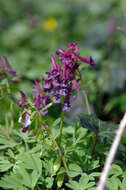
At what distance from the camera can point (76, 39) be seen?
7.04m

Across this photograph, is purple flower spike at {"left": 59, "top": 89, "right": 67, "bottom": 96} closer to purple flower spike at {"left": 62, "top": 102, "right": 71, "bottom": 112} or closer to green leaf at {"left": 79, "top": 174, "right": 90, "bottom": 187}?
purple flower spike at {"left": 62, "top": 102, "right": 71, "bottom": 112}

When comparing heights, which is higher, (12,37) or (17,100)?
(12,37)

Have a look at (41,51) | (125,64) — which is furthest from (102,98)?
(41,51)

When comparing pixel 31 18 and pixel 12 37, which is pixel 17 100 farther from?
pixel 31 18

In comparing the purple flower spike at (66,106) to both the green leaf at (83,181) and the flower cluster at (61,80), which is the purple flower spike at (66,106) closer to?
the flower cluster at (61,80)

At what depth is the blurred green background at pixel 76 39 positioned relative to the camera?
395 cm

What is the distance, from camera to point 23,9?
373 inches

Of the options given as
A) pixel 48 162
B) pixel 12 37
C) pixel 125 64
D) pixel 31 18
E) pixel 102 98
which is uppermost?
pixel 31 18

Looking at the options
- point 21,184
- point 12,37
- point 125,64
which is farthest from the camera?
point 12,37

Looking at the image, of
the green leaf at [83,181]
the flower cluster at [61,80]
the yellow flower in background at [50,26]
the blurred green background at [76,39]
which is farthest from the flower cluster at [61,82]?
the yellow flower in background at [50,26]

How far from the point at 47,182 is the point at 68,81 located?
59 cm

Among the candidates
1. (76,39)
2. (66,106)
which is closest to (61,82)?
(66,106)

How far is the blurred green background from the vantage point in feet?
13.0

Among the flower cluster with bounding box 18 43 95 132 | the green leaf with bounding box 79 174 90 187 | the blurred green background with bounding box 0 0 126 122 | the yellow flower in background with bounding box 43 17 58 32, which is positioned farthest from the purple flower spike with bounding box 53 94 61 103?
the yellow flower in background with bounding box 43 17 58 32
